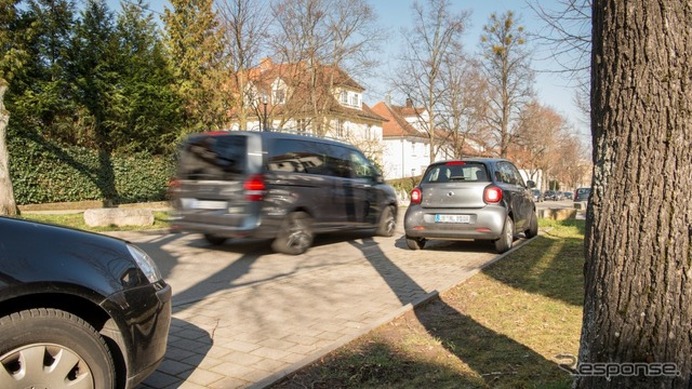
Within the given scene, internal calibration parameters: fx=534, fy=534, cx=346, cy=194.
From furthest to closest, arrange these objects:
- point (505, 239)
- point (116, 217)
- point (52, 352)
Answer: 1. point (116, 217)
2. point (505, 239)
3. point (52, 352)

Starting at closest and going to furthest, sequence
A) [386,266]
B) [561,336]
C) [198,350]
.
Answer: [198,350]
[561,336]
[386,266]

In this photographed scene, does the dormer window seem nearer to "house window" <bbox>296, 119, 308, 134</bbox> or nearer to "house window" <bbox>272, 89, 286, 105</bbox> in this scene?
"house window" <bbox>296, 119, 308, 134</bbox>

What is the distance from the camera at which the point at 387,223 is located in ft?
39.1

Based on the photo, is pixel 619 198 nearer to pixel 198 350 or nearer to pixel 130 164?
pixel 198 350

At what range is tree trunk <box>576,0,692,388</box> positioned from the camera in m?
2.40

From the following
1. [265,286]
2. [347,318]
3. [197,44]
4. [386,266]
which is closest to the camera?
[347,318]

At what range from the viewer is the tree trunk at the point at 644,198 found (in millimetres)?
2398

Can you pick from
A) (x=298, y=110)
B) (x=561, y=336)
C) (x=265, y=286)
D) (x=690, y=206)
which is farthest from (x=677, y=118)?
(x=298, y=110)

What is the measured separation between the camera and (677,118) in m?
2.39

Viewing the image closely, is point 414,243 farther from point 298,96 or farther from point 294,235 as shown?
point 298,96

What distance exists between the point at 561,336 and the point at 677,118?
269 centimetres

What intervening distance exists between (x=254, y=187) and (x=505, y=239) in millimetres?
4281

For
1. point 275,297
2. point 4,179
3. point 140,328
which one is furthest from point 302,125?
point 140,328

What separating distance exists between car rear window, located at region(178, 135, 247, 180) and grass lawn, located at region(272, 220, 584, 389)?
157 inches
